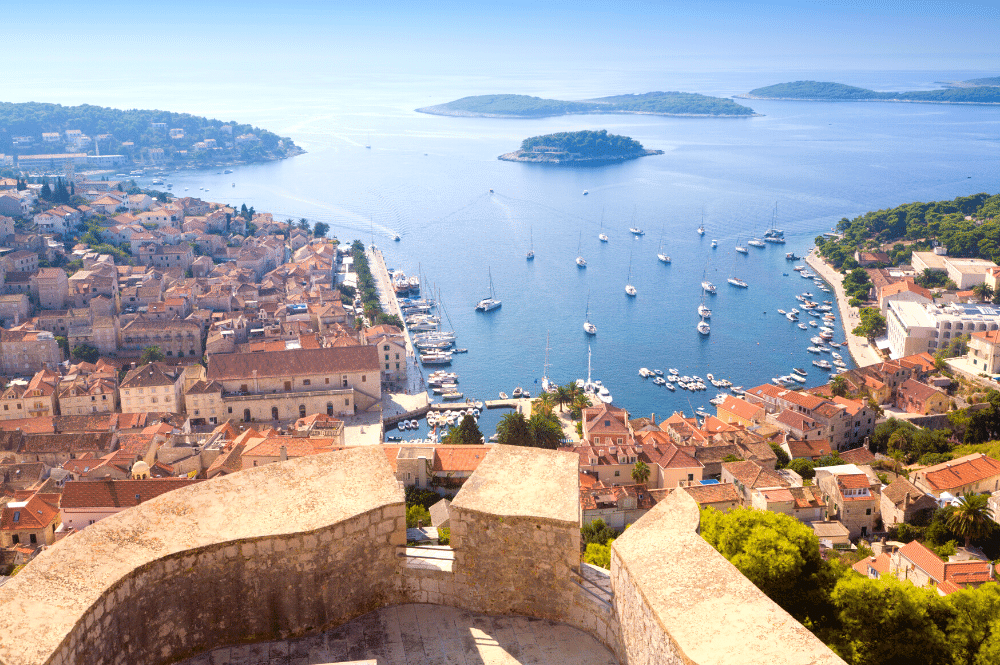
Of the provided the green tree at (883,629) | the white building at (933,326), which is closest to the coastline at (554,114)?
the white building at (933,326)

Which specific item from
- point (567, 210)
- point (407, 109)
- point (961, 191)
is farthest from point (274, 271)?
point (407, 109)

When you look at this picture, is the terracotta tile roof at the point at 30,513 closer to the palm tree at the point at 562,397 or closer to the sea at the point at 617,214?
the sea at the point at 617,214

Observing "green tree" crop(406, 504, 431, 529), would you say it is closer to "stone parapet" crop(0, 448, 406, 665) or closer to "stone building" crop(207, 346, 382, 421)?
"stone building" crop(207, 346, 382, 421)

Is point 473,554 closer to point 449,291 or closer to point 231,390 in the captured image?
point 231,390

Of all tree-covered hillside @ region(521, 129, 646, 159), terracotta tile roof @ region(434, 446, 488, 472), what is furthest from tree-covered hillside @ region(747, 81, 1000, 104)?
terracotta tile roof @ region(434, 446, 488, 472)

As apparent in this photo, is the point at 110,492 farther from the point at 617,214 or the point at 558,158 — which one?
the point at 558,158
